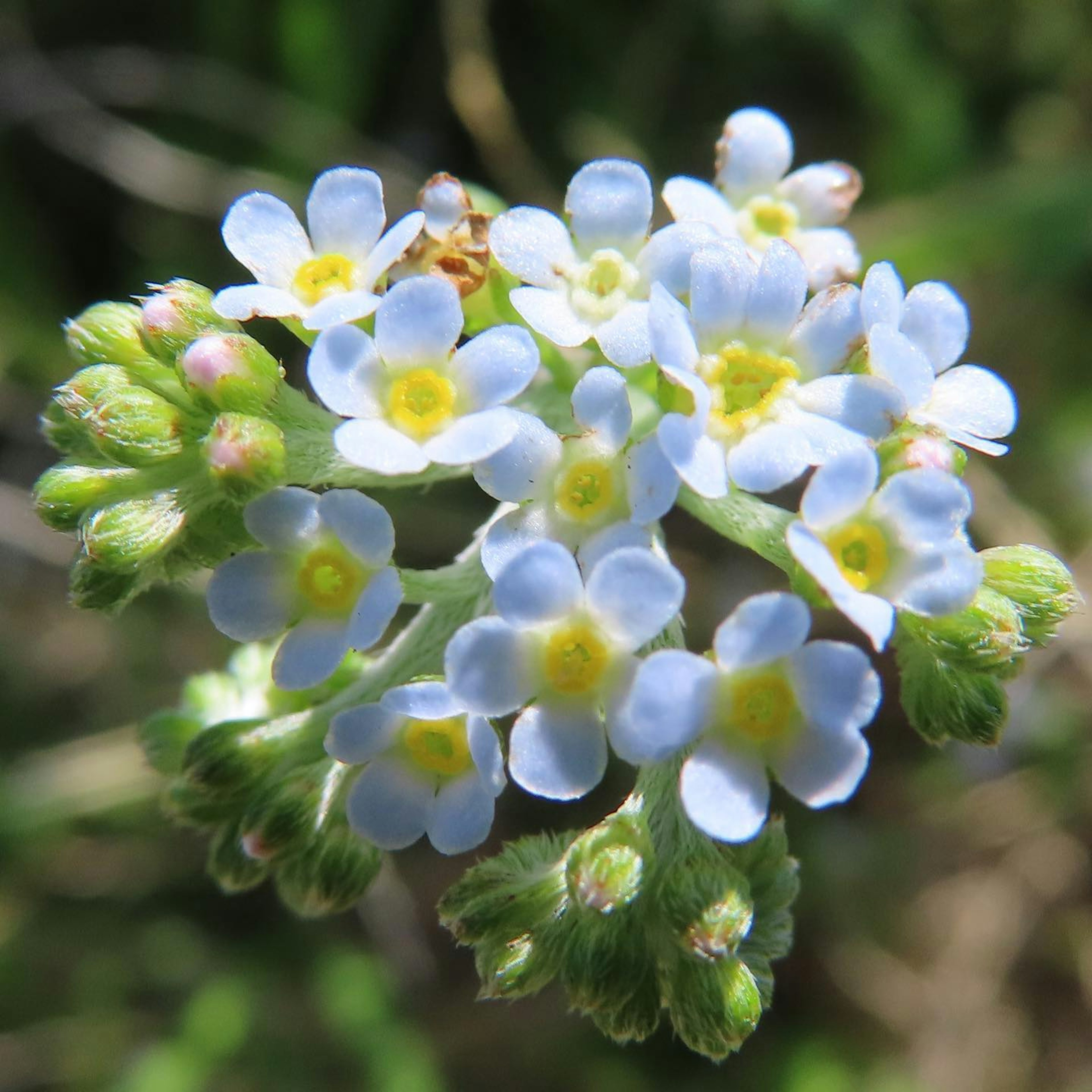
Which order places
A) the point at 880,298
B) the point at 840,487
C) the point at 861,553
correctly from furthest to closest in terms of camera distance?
1. the point at 880,298
2. the point at 861,553
3. the point at 840,487

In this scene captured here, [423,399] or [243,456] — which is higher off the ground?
[423,399]

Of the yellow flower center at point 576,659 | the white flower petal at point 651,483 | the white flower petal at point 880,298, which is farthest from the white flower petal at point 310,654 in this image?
the white flower petal at point 880,298

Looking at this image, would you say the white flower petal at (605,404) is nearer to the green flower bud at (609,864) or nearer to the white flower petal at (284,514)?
the white flower petal at (284,514)

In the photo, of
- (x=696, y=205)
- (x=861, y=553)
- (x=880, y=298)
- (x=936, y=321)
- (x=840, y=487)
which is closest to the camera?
(x=840, y=487)

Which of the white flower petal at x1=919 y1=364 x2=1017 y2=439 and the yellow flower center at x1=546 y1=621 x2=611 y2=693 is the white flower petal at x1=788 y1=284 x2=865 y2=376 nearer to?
the white flower petal at x1=919 y1=364 x2=1017 y2=439

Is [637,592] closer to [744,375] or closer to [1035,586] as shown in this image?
[744,375]

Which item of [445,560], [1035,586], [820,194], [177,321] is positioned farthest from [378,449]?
[445,560]

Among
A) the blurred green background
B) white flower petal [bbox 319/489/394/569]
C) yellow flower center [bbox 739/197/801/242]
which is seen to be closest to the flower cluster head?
white flower petal [bbox 319/489/394/569]
